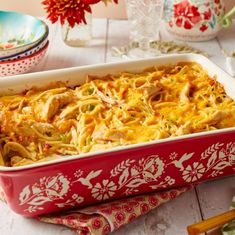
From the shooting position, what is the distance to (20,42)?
67.6 inches

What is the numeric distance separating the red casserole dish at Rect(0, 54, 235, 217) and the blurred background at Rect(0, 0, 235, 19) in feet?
3.97

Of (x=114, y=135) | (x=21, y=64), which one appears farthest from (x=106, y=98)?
(x=21, y=64)

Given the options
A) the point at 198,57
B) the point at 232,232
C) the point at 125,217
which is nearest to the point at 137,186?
the point at 125,217

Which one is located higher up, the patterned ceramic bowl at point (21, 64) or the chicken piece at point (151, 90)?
the chicken piece at point (151, 90)

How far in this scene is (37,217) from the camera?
1.04 m

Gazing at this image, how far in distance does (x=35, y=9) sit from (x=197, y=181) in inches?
54.0

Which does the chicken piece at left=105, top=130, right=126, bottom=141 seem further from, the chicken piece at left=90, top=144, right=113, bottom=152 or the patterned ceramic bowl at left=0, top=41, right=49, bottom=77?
the patterned ceramic bowl at left=0, top=41, right=49, bottom=77

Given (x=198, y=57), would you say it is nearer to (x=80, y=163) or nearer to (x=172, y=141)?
(x=172, y=141)

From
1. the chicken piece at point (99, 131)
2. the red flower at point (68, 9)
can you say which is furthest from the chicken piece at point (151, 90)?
the red flower at point (68, 9)

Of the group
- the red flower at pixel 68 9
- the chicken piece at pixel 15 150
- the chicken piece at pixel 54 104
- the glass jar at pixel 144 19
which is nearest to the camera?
the chicken piece at pixel 15 150

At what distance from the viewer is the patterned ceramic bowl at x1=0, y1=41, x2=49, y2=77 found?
149 cm

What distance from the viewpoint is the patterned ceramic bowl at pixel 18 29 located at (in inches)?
66.5

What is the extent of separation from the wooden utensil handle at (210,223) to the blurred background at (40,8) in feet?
4.32

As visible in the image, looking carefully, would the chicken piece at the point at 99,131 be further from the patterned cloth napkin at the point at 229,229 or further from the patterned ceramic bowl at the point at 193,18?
the patterned ceramic bowl at the point at 193,18
